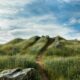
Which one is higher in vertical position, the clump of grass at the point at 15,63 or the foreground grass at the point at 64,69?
the clump of grass at the point at 15,63

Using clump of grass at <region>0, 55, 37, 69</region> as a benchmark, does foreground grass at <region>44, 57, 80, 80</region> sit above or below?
below

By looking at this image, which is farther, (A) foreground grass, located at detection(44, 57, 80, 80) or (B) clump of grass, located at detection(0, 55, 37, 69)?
(B) clump of grass, located at detection(0, 55, 37, 69)

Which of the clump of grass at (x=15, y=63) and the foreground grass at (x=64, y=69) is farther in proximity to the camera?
the clump of grass at (x=15, y=63)

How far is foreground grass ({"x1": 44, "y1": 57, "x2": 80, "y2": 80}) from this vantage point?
34250 mm

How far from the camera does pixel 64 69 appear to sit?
1426 inches

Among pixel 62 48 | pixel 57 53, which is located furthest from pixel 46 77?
pixel 62 48

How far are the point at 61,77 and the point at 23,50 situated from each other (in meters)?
36.7

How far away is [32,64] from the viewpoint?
127 ft

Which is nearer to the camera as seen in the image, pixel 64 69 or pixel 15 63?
pixel 64 69

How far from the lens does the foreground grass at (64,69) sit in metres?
34.2

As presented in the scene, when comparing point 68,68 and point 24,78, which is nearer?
point 24,78

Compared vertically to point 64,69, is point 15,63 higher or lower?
higher

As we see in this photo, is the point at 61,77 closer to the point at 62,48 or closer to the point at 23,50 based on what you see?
the point at 62,48

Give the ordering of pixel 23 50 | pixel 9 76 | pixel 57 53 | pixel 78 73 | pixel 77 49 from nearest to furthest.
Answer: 1. pixel 9 76
2. pixel 78 73
3. pixel 57 53
4. pixel 77 49
5. pixel 23 50
